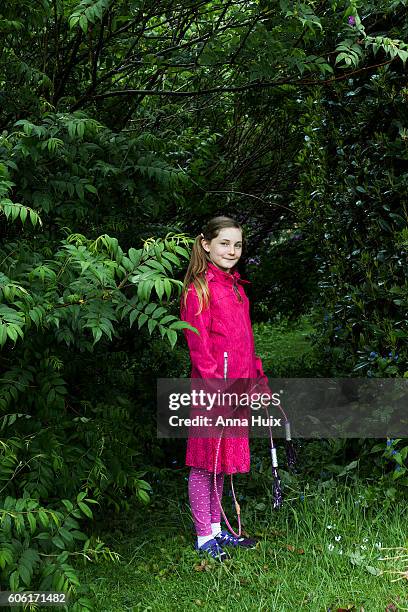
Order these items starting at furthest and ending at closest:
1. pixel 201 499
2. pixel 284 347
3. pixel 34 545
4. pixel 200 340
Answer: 1. pixel 284 347
2. pixel 201 499
3. pixel 200 340
4. pixel 34 545

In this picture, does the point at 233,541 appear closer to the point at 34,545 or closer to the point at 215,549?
the point at 215,549

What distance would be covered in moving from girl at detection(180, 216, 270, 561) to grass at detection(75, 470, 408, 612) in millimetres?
154

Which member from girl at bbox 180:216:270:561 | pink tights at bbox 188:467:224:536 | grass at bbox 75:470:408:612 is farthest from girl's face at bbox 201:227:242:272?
grass at bbox 75:470:408:612

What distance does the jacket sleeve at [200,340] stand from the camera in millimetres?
3469

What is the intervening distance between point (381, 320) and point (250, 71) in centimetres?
142

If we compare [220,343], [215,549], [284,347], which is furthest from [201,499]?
[284,347]

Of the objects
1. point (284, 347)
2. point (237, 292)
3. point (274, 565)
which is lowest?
point (274, 565)

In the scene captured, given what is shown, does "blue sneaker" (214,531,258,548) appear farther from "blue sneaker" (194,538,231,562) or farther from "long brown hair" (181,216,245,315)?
"long brown hair" (181,216,245,315)

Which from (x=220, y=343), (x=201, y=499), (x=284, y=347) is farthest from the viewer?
(x=284, y=347)

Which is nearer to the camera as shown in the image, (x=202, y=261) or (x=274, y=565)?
(x=274, y=565)

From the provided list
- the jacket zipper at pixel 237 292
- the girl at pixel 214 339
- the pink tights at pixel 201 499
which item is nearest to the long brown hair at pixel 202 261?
the girl at pixel 214 339

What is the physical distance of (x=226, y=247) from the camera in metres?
3.64

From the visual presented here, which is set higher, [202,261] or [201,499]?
[202,261]

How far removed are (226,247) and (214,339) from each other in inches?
16.9
